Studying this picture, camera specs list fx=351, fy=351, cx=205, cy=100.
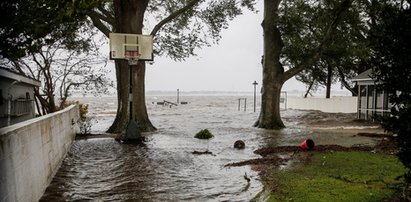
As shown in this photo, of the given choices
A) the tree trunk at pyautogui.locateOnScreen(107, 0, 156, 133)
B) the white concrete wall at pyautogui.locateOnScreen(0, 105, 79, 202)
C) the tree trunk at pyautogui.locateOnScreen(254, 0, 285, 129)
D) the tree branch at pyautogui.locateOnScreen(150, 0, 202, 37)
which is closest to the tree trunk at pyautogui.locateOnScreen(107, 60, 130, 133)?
the tree trunk at pyautogui.locateOnScreen(107, 0, 156, 133)

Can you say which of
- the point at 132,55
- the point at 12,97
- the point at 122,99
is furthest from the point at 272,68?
the point at 12,97

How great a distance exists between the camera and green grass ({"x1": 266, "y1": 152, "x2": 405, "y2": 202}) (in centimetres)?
591

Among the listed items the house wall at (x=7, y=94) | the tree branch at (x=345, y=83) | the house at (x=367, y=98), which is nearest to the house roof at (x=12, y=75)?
the house wall at (x=7, y=94)

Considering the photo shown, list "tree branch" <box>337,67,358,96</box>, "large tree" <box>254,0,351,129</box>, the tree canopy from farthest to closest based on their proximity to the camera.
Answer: "tree branch" <box>337,67,358,96</box>
"large tree" <box>254,0,351,129</box>
the tree canopy

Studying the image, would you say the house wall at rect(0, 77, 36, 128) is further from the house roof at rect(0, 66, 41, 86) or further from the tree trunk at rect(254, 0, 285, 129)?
the tree trunk at rect(254, 0, 285, 129)

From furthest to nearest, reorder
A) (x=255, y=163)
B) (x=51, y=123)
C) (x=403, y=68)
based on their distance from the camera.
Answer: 1. (x=255, y=163)
2. (x=51, y=123)
3. (x=403, y=68)

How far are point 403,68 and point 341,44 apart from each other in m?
17.6

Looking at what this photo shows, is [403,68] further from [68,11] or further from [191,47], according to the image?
[191,47]

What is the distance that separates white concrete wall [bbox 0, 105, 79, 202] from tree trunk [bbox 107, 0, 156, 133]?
9.09 m

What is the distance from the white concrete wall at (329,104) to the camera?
2978 cm

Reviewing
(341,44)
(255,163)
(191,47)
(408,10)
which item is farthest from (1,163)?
(341,44)

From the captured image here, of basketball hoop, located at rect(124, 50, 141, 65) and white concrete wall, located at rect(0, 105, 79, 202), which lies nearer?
white concrete wall, located at rect(0, 105, 79, 202)

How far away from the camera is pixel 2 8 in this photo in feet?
17.0

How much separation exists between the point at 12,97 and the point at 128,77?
21.5 feet
